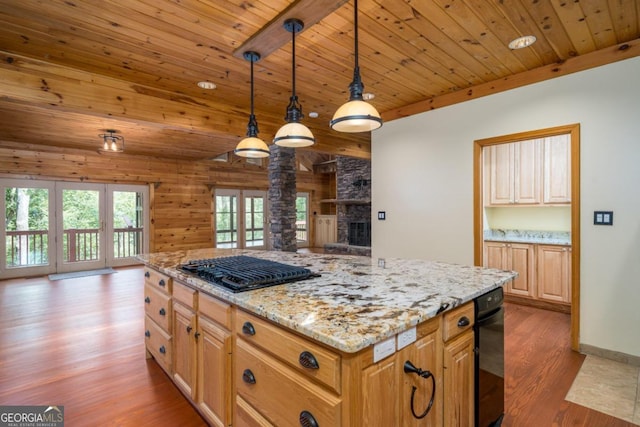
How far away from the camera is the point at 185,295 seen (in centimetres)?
190

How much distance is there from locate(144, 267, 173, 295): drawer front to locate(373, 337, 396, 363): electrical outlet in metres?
1.57

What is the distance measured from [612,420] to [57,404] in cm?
345

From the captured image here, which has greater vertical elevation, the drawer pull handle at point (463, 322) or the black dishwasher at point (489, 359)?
the drawer pull handle at point (463, 322)

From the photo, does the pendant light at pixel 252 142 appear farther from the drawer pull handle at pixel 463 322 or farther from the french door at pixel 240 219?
the french door at pixel 240 219

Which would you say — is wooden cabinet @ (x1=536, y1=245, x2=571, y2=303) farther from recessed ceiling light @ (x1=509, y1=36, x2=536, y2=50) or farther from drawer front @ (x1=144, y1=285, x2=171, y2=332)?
drawer front @ (x1=144, y1=285, x2=171, y2=332)

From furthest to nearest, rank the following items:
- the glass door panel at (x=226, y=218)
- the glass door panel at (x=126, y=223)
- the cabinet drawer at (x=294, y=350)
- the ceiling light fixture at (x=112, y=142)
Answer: the glass door panel at (x=226, y=218) < the glass door panel at (x=126, y=223) < the ceiling light fixture at (x=112, y=142) < the cabinet drawer at (x=294, y=350)

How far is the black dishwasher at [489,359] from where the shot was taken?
1.55 m

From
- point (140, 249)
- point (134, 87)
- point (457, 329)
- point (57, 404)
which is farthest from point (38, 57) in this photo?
point (140, 249)

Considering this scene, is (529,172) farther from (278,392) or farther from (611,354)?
(278,392)

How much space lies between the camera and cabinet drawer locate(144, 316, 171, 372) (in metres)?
2.15

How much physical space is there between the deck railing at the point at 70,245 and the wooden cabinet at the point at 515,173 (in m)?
7.18

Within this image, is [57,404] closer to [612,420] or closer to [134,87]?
[134,87]
